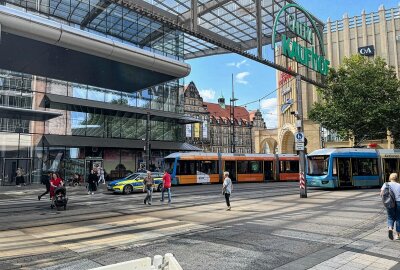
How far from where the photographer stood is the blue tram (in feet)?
80.5

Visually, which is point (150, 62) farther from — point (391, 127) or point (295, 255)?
point (391, 127)

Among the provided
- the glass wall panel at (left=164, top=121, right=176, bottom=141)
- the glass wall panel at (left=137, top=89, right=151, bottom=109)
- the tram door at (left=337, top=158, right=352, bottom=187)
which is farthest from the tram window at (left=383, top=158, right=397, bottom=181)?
the glass wall panel at (left=137, top=89, right=151, bottom=109)

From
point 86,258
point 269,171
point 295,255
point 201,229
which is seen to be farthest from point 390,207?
point 269,171

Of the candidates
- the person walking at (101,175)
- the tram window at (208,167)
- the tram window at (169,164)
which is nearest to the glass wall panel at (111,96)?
the person walking at (101,175)

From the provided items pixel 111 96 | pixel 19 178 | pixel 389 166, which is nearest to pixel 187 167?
pixel 111 96

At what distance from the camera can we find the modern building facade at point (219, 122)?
99.2 metres

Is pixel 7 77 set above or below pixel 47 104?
above

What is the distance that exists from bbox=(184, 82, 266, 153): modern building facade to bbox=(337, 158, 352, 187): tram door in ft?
217

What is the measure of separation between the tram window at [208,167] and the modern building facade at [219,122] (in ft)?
190

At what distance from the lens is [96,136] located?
3797cm

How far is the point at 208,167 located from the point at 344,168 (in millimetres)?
11915

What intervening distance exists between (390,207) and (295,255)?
299cm

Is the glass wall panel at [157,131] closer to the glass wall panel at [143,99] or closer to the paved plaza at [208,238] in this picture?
the glass wall panel at [143,99]

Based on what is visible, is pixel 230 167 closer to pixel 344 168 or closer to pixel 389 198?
pixel 344 168
